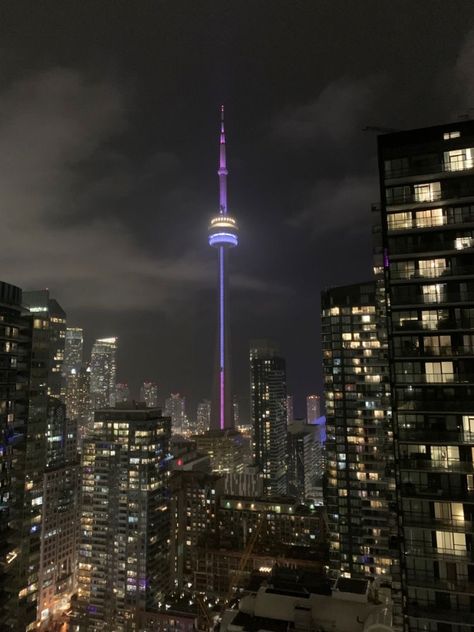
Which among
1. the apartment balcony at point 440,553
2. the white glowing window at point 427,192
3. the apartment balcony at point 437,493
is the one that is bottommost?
the apartment balcony at point 440,553

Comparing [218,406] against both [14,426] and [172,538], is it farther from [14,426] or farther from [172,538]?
[14,426]

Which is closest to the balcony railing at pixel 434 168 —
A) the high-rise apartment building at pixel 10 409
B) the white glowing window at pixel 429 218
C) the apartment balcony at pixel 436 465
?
the white glowing window at pixel 429 218

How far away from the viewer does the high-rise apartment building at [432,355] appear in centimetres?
2167

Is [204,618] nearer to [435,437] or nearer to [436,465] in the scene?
[436,465]

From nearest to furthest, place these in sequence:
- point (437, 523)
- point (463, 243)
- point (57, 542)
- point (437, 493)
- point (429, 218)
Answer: point (437, 523) → point (437, 493) → point (463, 243) → point (429, 218) → point (57, 542)

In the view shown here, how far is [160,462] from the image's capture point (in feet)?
259

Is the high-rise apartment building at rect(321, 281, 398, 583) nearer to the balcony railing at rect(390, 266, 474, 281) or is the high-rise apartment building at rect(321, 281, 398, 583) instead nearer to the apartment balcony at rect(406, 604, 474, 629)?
the balcony railing at rect(390, 266, 474, 281)

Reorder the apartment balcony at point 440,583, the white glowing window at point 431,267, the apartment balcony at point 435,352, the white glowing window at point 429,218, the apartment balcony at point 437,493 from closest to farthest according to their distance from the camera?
1. the apartment balcony at point 440,583
2. the apartment balcony at point 437,493
3. the apartment balcony at point 435,352
4. the white glowing window at point 431,267
5. the white glowing window at point 429,218

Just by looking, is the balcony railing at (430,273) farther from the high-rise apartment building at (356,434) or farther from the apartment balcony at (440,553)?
the high-rise apartment building at (356,434)

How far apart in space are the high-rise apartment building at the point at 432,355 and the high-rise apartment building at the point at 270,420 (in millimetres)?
130635

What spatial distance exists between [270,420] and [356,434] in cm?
10650

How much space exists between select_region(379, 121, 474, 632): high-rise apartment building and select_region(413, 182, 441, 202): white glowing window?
0.17ft

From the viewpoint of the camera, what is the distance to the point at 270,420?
160 metres

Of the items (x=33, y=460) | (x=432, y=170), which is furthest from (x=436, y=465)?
(x=33, y=460)
